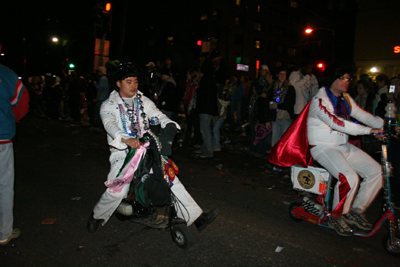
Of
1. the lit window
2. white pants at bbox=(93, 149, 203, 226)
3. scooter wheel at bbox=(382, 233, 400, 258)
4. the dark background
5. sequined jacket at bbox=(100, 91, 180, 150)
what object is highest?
the lit window

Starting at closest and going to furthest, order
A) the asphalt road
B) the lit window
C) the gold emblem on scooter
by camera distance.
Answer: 1. the asphalt road
2. the gold emblem on scooter
3. the lit window

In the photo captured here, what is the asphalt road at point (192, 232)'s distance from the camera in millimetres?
3154

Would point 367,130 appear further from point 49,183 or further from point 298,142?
point 49,183

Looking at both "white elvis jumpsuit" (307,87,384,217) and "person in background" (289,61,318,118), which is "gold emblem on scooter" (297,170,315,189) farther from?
"person in background" (289,61,318,118)

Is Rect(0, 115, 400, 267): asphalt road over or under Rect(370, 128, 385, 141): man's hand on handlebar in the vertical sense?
under

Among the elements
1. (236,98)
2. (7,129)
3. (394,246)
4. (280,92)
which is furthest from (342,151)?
(236,98)

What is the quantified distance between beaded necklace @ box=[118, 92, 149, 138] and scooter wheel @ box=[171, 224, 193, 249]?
118 cm

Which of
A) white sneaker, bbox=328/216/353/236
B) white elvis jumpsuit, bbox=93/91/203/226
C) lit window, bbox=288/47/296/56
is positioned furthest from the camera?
lit window, bbox=288/47/296/56

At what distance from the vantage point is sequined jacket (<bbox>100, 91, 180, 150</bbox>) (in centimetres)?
312

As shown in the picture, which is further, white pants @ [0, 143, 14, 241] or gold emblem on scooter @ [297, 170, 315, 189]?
gold emblem on scooter @ [297, 170, 315, 189]

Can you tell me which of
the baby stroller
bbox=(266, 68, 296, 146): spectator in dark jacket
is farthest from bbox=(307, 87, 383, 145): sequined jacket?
→ bbox=(266, 68, 296, 146): spectator in dark jacket

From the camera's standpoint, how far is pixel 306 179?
3.88 meters

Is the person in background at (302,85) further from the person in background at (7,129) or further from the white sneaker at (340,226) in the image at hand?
the person in background at (7,129)

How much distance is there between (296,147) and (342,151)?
1.86 feet
